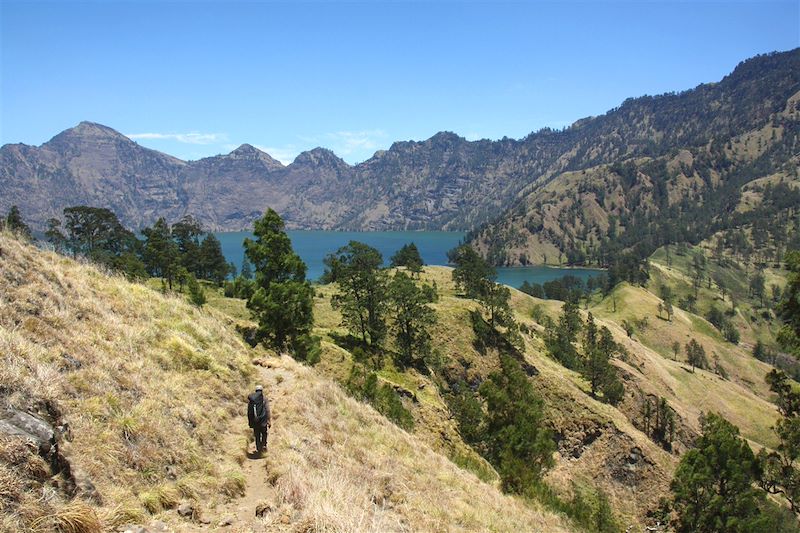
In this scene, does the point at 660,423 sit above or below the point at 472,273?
below

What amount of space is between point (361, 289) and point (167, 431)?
48.8m

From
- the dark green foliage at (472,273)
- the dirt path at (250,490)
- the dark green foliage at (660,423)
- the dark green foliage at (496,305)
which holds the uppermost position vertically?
the dirt path at (250,490)

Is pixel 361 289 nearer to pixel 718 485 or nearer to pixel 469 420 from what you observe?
pixel 469 420

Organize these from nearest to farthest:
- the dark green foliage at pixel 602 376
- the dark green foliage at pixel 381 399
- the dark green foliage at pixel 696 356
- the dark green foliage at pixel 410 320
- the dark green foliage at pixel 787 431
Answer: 1. the dark green foliage at pixel 381 399
2. the dark green foliage at pixel 787 431
3. the dark green foliage at pixel 410 320
4. the dark green foliage at pixel 602 376
5. the dark green foliage at pixel 696 356

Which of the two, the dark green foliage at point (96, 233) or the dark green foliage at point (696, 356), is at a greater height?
the dark green foliage at point (96, 233)

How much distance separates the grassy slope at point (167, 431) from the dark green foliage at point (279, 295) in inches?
539

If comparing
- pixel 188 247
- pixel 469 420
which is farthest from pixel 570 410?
pixel 188 247

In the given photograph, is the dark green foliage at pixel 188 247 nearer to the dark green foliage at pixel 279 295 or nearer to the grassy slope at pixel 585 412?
the grassy slope at pixel 585 412

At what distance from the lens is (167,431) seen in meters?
13.2

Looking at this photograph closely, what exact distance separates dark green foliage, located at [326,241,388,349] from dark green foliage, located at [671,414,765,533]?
37.2m

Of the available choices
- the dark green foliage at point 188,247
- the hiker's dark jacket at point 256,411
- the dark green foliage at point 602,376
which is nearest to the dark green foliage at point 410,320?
the dark green foliage at point 602,376

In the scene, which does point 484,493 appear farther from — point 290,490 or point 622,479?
point 622,479

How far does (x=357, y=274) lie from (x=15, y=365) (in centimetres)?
5002

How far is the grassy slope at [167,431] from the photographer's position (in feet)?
34.0
